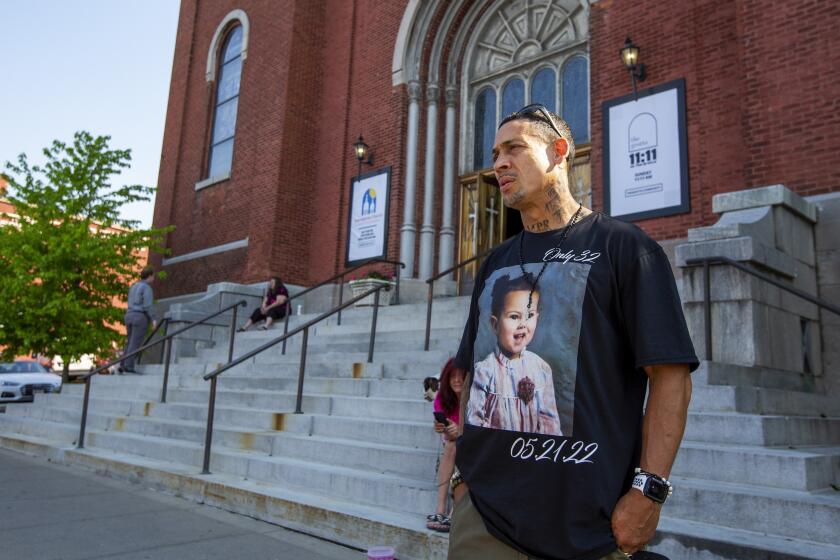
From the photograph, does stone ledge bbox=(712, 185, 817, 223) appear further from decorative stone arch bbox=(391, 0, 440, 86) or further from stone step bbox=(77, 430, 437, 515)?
decorative stone arch bbox=(391, 0, 440, 86)

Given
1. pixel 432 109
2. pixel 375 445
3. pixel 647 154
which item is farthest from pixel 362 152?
pixel 375 445

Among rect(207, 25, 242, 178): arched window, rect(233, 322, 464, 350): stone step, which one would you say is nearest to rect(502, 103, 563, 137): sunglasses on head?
rect(233, 322, 464, 350): stone step

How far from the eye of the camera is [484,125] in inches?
517

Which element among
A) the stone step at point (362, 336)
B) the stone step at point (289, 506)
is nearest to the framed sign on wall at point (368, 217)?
the stone step at point (362, 336)

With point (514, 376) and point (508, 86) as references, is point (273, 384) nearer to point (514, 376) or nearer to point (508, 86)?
point (514, 376)

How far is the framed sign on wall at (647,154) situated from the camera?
9.02 m

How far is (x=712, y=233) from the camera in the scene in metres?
6.32

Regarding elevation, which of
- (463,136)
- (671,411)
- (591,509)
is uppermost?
(463,136)

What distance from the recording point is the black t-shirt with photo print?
1647mm

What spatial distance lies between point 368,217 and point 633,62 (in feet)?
19.2

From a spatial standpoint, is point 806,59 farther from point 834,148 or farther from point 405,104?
point 405,104

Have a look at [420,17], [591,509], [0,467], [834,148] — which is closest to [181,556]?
[591,509]

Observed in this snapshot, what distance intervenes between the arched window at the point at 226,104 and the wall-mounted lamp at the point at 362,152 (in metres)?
4.36

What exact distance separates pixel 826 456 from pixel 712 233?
2605 millimetres
